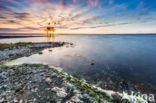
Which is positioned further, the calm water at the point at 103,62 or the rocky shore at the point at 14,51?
the rocky shore at the point at 14,51

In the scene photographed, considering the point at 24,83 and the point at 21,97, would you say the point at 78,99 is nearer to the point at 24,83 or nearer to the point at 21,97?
the point at 21,97

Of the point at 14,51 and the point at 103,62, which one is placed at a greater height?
the point at 14,51

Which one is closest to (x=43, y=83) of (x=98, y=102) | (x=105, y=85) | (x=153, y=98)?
(x=98, y=102)

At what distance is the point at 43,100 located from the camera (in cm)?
420

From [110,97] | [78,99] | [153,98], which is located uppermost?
[78,99]

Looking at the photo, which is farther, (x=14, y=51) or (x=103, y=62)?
(x=14, y=51)

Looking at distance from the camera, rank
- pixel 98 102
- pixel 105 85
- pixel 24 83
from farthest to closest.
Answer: pixel 105 85, pixel 24 83, pixel 98 102

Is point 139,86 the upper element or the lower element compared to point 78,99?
lower

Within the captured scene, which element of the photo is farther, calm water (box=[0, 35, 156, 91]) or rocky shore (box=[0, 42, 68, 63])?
rocky shore (box=[0, 42, 68, 63])

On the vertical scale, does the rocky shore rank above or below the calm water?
above

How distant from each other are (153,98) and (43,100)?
8.22m

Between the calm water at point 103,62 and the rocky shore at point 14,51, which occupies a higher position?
the rocky shore at point 14,51

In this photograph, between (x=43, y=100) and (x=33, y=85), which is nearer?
(x=43, y=100)

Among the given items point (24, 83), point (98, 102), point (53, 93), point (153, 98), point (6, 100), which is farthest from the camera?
point (153, 98)
